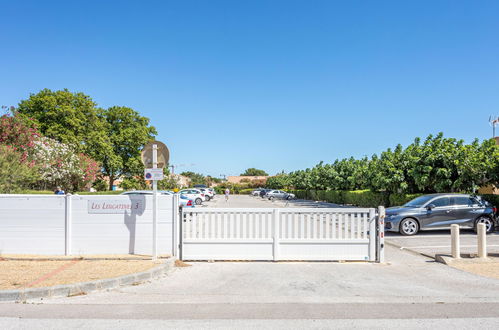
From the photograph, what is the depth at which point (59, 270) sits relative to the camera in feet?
24.5

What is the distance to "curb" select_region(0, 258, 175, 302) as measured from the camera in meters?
5.94

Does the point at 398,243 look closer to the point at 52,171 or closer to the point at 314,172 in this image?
the point at 52,171

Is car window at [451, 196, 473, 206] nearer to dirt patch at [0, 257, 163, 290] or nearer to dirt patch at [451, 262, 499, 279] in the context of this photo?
dirt patch at [451, 262, 499, 279]

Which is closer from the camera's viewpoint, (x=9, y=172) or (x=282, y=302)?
(x=282, y=302)

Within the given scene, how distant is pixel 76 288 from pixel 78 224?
10.3ft

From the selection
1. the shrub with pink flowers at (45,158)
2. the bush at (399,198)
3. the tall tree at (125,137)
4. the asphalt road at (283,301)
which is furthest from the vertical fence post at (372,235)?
the tall tree at (125,137)

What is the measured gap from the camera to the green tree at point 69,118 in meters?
39.1

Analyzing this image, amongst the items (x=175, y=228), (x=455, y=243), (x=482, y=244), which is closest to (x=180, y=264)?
(x=175, y=228)

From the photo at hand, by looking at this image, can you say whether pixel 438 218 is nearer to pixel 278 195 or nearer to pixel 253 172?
pixel 278 195

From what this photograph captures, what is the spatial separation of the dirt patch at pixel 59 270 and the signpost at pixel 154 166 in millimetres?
688

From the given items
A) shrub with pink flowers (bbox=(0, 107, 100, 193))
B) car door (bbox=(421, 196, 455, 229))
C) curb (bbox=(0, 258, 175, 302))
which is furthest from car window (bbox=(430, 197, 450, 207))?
shrub with pink flowers (bbox=(0, 107, 100, 193))

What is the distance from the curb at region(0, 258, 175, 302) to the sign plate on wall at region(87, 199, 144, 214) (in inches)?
82.3

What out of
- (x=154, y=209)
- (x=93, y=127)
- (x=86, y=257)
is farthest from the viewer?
(x=93, y=127)
